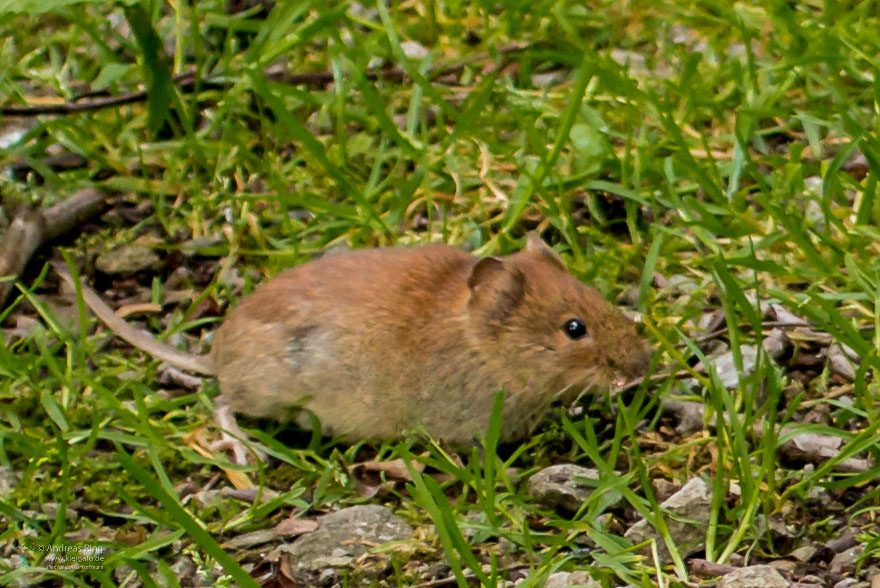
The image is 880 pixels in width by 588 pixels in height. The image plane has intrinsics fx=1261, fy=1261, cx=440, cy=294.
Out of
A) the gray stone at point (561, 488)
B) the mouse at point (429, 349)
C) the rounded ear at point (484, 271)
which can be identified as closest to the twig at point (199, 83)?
the mouse at point (429, 349)

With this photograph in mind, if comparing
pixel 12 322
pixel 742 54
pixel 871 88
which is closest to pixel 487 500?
pixel 12 322

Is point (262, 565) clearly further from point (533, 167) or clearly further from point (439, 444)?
point (533, 167)

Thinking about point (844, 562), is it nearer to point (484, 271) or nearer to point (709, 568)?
point (709, 568)

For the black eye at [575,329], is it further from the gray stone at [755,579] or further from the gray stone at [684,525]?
the gray stone at [755,579]

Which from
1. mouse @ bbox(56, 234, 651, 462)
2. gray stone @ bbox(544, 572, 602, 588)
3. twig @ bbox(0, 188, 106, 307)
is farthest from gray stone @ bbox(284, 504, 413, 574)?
twig @ bbox(0, 188, 106, 307)

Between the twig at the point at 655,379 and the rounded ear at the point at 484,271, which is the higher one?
the rounded ear at the point at 484,271

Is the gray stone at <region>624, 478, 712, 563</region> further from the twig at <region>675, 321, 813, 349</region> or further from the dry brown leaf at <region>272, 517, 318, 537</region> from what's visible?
the dry brown leaf at <region>272, 517, 318, 537</region>

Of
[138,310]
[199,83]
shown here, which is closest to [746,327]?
[138,310]
